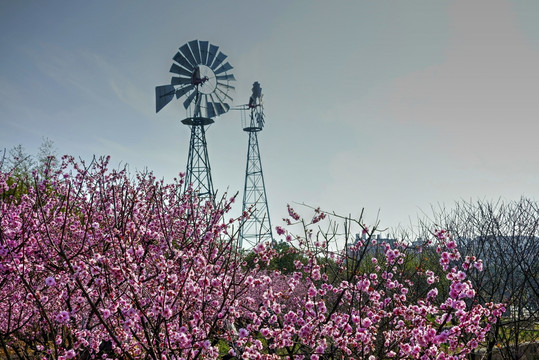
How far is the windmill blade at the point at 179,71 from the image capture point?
25703 mm

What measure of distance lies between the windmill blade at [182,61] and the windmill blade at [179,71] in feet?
0.84

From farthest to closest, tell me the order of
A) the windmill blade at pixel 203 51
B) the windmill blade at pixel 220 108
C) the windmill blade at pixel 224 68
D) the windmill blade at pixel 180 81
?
the windmill blade at pixel 220 108, the windmill blade at pixel 224 68, the windmill blade at pixel 203 51, the windmill blade at pixel 180 81

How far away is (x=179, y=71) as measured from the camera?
85.0ft

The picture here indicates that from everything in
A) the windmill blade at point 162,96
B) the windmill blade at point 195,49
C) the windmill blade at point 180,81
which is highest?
the windmill blade at point 195,49

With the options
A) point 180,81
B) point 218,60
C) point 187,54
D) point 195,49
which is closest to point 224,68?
point 218,60

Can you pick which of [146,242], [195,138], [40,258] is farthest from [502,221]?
[195,138]

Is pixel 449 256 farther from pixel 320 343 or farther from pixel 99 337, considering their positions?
pixel 99 337

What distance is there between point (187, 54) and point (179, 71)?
3.79 feet

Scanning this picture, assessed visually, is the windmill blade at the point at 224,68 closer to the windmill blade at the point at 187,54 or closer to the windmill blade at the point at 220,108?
the windmill blade at the point at 187,54

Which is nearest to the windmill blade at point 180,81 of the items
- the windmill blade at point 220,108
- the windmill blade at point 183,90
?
the windmill blade at point 183,90

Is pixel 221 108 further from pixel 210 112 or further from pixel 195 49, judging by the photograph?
pixel 195 49

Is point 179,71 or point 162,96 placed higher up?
point 179,71

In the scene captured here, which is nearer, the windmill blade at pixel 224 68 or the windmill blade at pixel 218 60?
the windmill blade at pixel 218 60

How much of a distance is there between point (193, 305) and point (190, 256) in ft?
3.00
